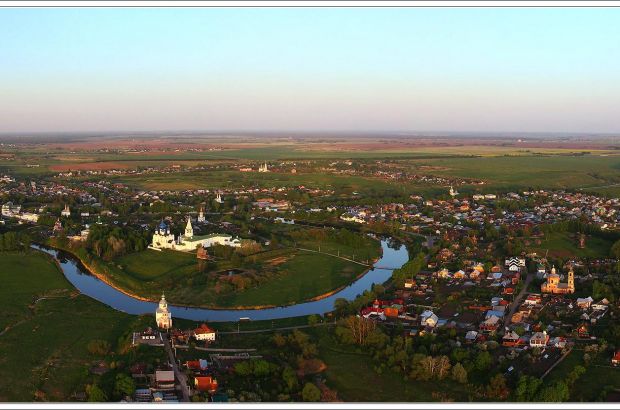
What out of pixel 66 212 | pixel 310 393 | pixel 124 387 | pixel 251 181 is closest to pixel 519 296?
pixel 310 393

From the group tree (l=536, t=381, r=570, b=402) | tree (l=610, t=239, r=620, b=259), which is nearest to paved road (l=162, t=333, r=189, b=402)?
tree (l=536, t=381, r=570, b=402)

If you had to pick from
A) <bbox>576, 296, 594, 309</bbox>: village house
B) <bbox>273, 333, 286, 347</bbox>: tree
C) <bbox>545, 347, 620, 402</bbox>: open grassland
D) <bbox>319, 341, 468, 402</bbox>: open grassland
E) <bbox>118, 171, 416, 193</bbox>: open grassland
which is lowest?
<bbox>319, 341, 468, 402</bbox>: open grassland

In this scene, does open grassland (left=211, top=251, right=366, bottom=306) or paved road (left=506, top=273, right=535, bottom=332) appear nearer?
paved road (left=506, top=273, right=535, bottom=332)

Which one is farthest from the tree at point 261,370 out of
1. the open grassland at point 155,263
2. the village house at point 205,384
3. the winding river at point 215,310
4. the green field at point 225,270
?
the open grassland at point 155,263

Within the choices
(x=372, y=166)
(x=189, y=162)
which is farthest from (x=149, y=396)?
(x=189, y=162)

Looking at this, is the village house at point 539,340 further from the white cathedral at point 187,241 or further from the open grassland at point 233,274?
the white cathedral at point 187,241

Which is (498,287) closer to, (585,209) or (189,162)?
(585,209)

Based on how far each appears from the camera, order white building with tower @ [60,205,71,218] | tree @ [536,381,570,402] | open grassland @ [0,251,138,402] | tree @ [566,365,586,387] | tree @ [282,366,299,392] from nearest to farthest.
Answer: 1. tree @ [536,381,570,402]
2. tree @ [282,366,299,392]
3. tree @ [566,365,586,387]
4. open grassland @ [0,251,138,402]
5. white building with tower @ [60,205,71,218]

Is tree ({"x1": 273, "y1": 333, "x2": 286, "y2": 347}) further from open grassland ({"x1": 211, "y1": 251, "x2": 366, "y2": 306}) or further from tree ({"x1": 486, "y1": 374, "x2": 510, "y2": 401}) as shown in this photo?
tree ({"x1": 486, "y1": 374, "x2": 510, "y2": 401})
